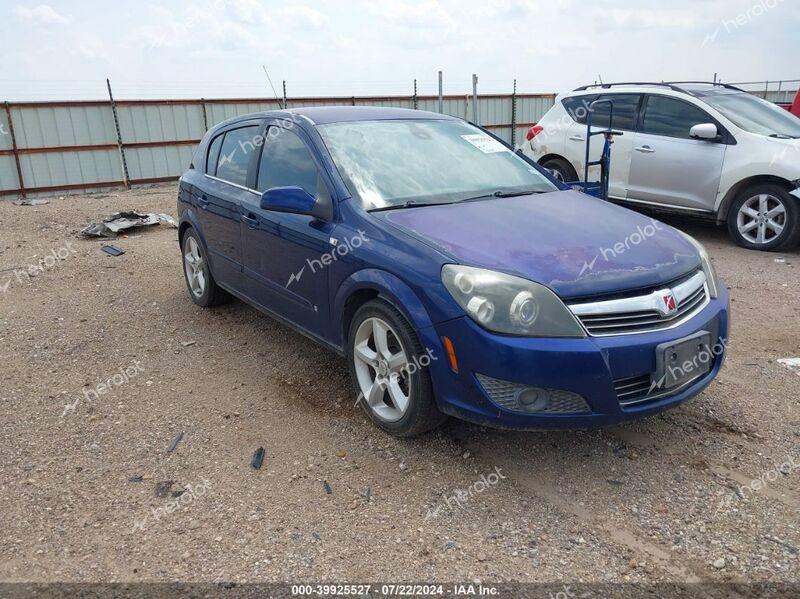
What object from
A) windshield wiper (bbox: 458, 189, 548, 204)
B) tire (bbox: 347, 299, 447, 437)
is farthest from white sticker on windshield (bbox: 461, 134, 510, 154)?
tire (bbox: 347, 299, 447, 437)

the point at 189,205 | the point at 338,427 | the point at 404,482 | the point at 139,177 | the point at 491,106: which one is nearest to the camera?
the point at 404,482


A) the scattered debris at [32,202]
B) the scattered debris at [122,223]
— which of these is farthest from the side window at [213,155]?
the scattered debris at [32,202]

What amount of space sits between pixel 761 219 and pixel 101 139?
13.9 metres

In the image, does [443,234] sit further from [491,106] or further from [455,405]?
[491,106]

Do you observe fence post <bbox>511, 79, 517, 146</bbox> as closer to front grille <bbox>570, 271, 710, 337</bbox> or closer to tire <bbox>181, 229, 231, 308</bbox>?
tire <bbox>181, 229, 231, 308</bbox>

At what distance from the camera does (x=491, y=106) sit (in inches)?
758

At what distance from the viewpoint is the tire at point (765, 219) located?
271 inches

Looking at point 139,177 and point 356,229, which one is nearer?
point 356,229

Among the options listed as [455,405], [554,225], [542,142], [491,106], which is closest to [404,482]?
[455,405]

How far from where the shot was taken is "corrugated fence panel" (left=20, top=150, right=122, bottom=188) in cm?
1434

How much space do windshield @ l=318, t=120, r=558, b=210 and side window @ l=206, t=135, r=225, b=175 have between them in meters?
1.48

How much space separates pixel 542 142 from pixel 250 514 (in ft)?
24.0

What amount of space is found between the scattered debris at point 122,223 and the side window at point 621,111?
611cm

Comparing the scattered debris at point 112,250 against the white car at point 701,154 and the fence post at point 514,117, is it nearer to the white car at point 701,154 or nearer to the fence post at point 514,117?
the white car at point 701,154
